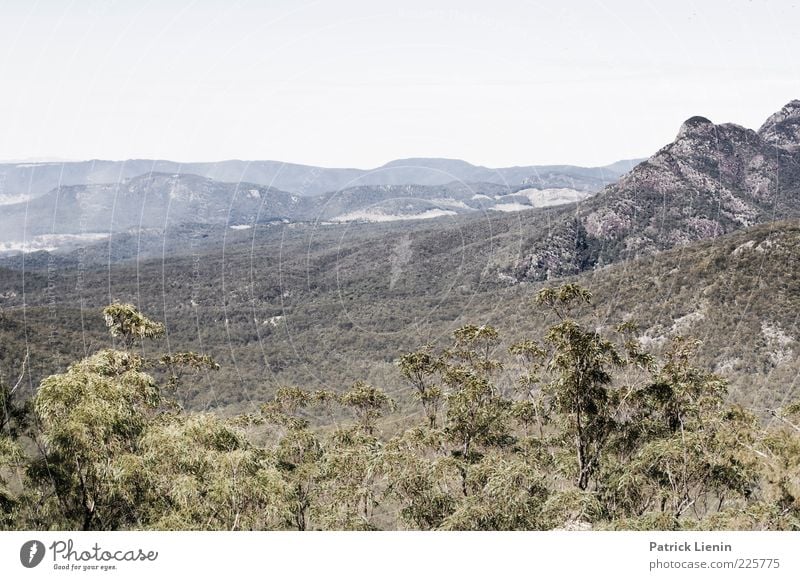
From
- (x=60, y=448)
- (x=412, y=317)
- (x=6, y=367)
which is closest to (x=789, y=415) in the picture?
Answer: (x=60, y=448)

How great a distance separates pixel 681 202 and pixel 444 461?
153 meters

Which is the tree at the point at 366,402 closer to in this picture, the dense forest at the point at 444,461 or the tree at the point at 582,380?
the dense forest at the point at 444,461

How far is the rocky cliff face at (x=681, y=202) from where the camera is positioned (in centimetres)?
14538

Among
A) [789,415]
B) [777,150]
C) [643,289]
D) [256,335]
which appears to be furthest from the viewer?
[777,150]

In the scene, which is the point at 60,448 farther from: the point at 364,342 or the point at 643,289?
the point at 364,342

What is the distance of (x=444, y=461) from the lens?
690 inches

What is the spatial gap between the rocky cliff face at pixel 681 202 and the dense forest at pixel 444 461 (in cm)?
11681

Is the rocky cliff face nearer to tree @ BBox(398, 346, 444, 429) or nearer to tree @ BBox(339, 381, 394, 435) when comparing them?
tree @ BBox(339, 381, 394, 435)

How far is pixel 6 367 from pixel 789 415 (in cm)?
8356

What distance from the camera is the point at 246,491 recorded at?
14219 millimetres

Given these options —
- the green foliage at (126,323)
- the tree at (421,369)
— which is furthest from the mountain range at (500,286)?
the green foliage at (126,323)

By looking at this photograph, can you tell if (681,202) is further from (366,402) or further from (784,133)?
(366,402)

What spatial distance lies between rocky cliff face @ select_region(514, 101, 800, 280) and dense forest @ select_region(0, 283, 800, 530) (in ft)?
383

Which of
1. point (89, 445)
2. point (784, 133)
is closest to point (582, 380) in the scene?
point (89, 445)
